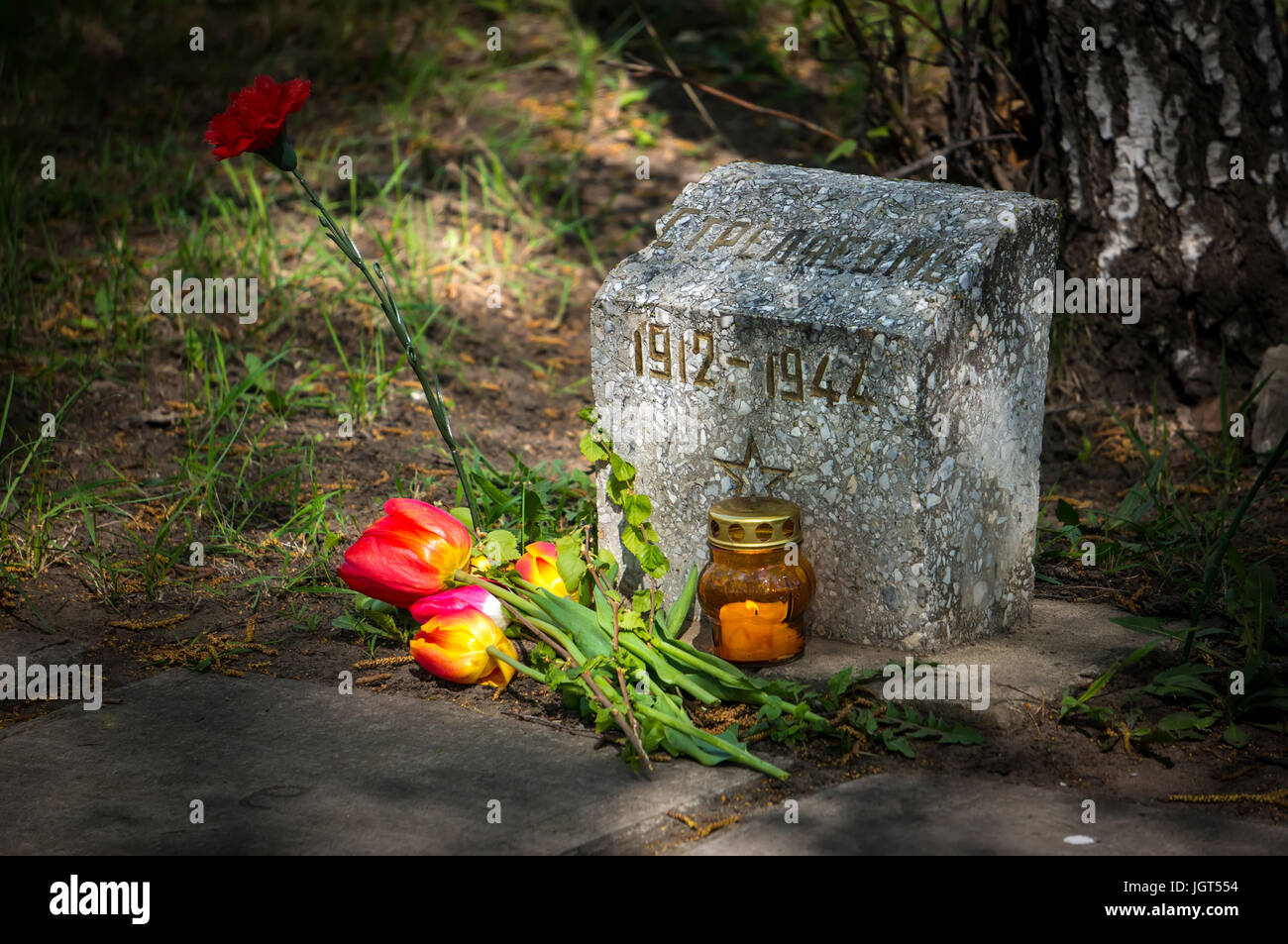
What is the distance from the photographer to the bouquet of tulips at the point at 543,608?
2.56 metres

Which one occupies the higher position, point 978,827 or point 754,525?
point 754,525

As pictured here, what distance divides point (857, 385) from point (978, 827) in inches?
34.7

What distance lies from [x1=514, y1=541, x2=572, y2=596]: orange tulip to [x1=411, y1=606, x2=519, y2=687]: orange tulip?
0.20 meters

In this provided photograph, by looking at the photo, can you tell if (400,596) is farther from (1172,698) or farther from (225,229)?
(225,229)

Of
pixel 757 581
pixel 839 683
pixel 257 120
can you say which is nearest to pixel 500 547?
pixel 757 581

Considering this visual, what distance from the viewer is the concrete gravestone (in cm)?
267

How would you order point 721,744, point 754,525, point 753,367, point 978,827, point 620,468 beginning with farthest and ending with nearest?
point 620,468 → point 753,367 → point 754,525 → point 721,744 → point 978,827

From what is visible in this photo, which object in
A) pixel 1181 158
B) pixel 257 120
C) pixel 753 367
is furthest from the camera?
pixel 1181 158

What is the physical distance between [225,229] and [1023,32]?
115 inches

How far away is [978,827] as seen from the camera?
221cm

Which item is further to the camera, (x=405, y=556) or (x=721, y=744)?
(x=405, y=556)

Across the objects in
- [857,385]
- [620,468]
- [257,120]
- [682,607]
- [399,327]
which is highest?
[257,120]

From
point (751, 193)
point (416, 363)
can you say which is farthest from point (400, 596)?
point (751, 193)

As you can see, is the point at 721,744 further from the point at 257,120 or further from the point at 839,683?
the point at 257,120
